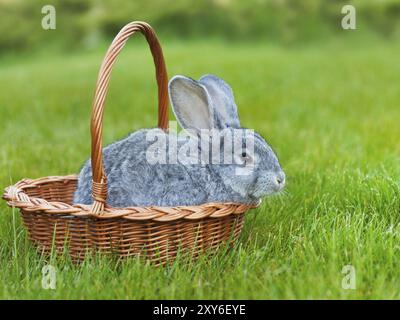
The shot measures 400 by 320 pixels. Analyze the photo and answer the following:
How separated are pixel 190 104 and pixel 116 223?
68cm

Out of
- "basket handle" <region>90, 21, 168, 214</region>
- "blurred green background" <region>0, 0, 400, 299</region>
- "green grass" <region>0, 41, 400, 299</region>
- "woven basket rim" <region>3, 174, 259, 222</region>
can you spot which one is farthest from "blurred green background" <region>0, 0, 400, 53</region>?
"woven basket rim" <region>3, 174, 259, 222</region>

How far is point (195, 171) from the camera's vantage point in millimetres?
2834

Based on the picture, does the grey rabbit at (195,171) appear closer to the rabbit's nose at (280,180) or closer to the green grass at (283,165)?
the rabbit's nose at (280,180)

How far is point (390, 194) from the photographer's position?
9.95ft

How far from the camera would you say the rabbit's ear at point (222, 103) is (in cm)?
289

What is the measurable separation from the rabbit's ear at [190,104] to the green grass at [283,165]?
60 centimetres

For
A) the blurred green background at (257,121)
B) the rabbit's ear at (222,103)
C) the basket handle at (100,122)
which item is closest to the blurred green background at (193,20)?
the blurred green background at (257,121)

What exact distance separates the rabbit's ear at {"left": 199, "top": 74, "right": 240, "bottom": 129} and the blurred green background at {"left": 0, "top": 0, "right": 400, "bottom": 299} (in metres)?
0.54

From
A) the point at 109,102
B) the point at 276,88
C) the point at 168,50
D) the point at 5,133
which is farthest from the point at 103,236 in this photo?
the point at 168,50

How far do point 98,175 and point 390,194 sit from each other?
145 centimetres

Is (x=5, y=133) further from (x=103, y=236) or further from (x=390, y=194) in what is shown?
(x=390, y=194)

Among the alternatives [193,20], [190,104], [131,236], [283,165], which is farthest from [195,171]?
[193,20]

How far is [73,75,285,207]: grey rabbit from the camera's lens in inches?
109

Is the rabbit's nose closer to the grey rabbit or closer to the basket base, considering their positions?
the grey rabbit
